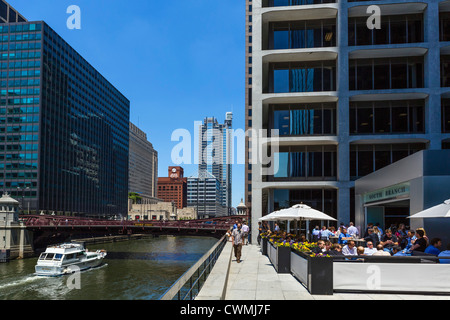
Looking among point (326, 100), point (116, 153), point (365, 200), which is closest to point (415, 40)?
point (326, 100)

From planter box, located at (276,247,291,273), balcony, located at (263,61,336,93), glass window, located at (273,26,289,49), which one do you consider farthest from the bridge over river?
planter box, located at (276,247,291,273)

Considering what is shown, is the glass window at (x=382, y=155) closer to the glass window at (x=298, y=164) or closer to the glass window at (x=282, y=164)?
the glass window at (x=298, y=164)

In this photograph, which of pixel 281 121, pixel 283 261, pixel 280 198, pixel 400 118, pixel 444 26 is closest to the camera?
pixel 283 261

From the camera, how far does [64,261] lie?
161ft

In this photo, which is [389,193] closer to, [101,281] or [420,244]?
[420,244]

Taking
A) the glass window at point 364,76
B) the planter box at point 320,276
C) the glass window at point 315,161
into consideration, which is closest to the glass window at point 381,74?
the glass window at point 364,76

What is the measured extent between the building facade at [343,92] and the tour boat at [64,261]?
2594 centimetres

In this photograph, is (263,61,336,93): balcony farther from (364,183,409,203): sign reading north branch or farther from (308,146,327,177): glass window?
(364,183,409,203): sign reading north branch

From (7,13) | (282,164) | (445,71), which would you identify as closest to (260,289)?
(282,164)

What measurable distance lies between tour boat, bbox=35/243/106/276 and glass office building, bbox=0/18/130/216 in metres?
46.2

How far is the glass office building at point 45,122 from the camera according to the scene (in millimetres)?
97688

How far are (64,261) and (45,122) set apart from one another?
201ft

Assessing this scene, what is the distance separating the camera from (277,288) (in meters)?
12.7

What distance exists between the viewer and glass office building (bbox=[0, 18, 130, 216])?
97688mm
